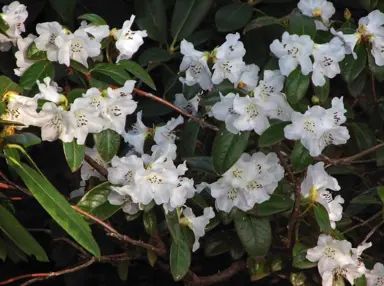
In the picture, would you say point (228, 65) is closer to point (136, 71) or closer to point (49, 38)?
point (136, 71)

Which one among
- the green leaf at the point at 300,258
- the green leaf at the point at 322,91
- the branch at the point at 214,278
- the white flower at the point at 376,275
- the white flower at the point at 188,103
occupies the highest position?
the green leaf at the point at 322,91

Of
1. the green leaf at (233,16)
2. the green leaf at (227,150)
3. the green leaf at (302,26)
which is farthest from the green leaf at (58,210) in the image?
the green leaf at (233,16)

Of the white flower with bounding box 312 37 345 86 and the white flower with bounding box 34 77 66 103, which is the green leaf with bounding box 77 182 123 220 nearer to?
the white flower with bounding box 34 77 66 103

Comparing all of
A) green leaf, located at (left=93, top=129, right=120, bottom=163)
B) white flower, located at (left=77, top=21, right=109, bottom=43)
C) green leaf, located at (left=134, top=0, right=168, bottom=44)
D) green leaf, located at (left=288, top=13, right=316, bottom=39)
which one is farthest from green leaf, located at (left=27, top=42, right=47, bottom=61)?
green leaf, located at (left=288, top=13, right=316, bottom=39)

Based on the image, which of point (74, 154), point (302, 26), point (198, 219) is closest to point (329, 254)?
point (198, 219)

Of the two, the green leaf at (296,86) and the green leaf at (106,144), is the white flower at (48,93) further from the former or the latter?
the green leaf at (296,86)

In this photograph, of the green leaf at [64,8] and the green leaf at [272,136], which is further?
the green leaf at [64,8]

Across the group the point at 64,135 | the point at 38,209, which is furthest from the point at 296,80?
the point at 38,209
